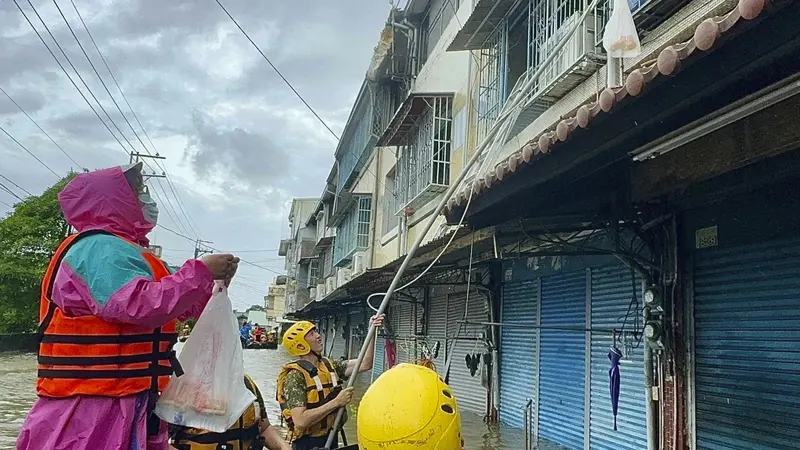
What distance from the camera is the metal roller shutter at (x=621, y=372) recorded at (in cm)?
646

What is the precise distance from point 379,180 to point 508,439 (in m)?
13.8

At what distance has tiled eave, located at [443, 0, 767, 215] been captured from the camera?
8.13 ft

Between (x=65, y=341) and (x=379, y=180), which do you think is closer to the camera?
(x=65, y=341)

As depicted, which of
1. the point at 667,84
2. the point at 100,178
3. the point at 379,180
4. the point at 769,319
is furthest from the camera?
the point at 379,180

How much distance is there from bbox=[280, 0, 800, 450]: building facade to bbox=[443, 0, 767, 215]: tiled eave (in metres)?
0.01

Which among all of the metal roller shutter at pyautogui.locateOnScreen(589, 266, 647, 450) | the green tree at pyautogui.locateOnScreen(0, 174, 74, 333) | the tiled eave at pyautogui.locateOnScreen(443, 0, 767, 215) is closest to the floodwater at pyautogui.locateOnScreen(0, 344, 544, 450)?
the metal roller shutter at pyautogui.locateOnScreen(589, 266, 647, 450)

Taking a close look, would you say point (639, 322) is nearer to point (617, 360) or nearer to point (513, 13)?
point (617, 360)

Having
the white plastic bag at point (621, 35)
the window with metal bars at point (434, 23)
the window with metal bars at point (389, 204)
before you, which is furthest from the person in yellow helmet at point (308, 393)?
the window with metal bars at point (389, 204)

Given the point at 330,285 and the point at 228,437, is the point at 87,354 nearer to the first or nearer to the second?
the point at 228,437

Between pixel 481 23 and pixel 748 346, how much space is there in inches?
266

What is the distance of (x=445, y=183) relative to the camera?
1343 centimetres

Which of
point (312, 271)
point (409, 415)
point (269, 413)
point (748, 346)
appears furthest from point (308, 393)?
point (312, 271)

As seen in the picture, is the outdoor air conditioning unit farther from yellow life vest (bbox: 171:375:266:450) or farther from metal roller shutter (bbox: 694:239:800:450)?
yellow life vest (bbox: 171:375:266:450)

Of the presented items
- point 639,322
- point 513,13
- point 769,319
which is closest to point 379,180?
point 513,13
